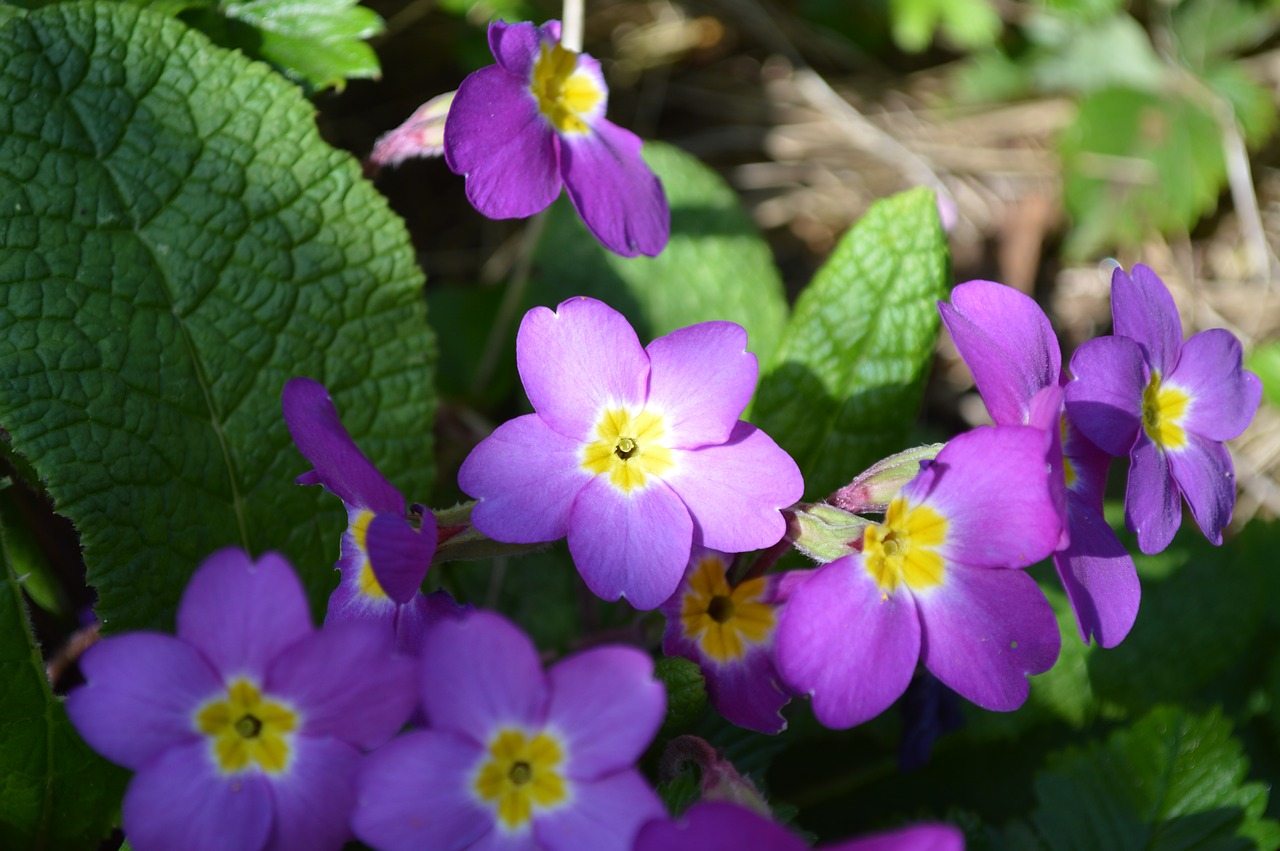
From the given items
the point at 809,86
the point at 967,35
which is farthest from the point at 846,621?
the point at 809,86

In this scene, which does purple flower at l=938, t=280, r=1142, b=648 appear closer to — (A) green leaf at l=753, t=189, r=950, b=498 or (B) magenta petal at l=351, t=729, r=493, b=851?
(A) green leaf at l=753, t=189, r=950, b=498

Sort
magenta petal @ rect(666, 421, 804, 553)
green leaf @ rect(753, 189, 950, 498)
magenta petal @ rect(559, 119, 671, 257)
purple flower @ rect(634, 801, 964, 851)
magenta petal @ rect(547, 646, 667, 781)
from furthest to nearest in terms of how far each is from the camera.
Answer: green leaf @ rect(753, 189, 950, 498)
magenta petal @ rect(559, 119, 671, 257)
magenta petal @ rect(666, 421, 804, 553)
magenta petal @ rect(547, 646, 667, 781)
purple flower @ rect(634, 801, 964, 851)

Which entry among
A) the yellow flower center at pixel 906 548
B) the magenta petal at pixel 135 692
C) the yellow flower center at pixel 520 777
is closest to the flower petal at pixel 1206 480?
the yellow flower center at pixel 906 548

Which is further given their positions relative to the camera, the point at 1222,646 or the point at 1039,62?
the point at 1039,62

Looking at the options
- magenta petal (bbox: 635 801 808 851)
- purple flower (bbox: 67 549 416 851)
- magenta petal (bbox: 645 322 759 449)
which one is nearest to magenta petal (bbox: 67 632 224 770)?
purple flower (bbox: 67 549 416 851)

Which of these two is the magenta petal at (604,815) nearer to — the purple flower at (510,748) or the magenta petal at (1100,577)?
the purple flower at (510,748)

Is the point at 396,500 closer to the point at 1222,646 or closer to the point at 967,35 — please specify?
the point at 1222,646
